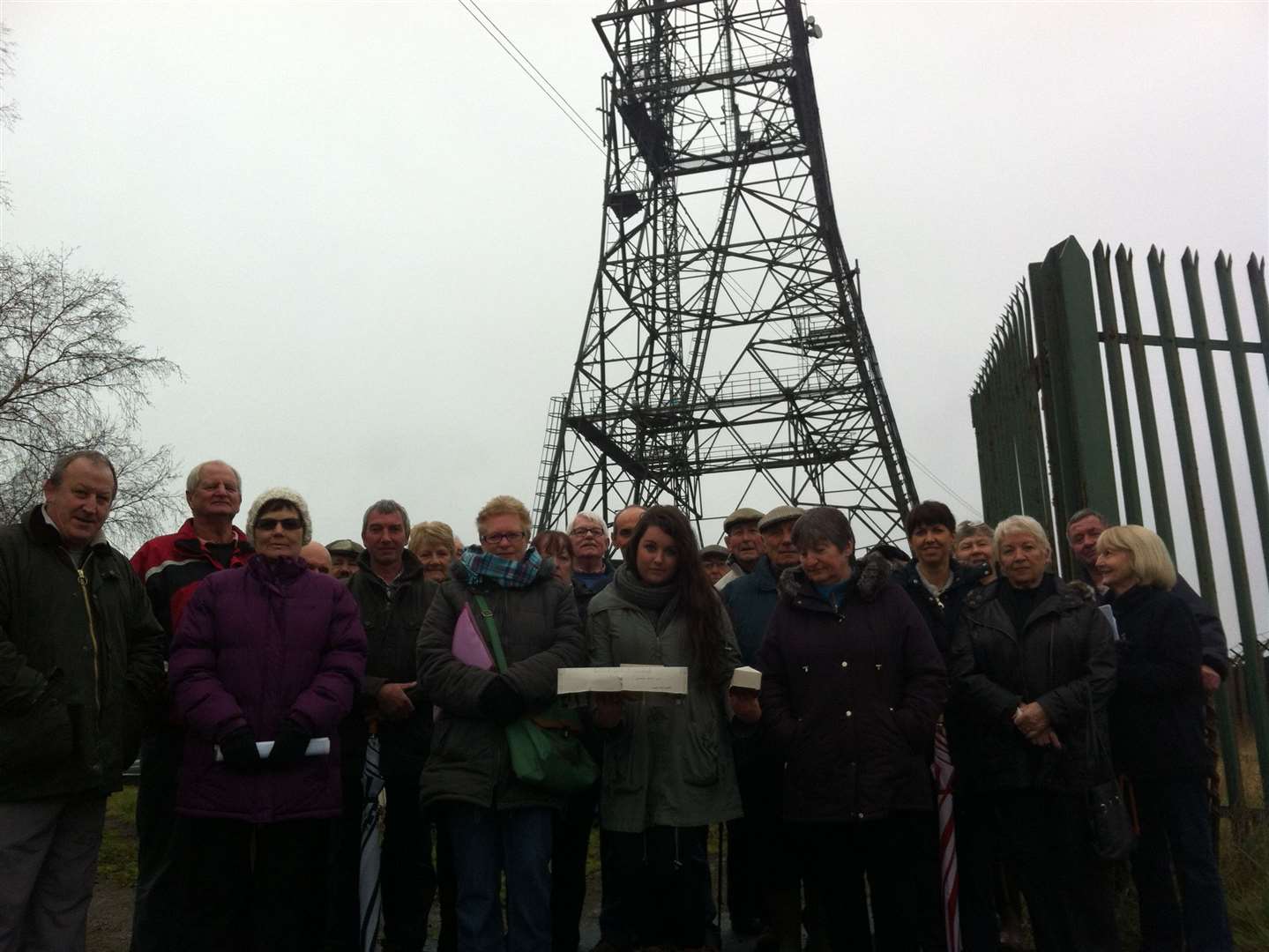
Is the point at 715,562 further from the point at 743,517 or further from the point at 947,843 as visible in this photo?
the point at 947,843

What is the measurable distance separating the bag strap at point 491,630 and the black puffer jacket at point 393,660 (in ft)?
1.44

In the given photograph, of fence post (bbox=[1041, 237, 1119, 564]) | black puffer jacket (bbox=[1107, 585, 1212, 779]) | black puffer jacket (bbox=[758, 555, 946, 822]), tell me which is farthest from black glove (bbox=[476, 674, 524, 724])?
fence post (bbox=[1041, 237, 1119, 564])

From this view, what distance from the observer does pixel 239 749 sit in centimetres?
353

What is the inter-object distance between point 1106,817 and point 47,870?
3.87 m

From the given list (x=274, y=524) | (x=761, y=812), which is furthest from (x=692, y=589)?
(x=274, y=524)

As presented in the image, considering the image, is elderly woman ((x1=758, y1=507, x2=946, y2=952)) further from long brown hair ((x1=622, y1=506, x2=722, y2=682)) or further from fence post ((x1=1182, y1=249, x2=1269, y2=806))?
fence post ((x1=1182, y1=249, x2=1269, y2=806))

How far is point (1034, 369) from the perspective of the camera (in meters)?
5.72

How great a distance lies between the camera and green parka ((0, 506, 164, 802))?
3.40 m

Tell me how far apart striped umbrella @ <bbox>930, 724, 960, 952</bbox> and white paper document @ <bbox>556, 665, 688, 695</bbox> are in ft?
4.55

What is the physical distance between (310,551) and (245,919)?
1.96 metres

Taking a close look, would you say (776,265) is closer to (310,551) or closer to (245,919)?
(310,551)

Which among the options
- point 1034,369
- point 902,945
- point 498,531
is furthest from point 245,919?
point 1034,369

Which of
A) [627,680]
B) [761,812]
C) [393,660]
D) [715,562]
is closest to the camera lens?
[627,680]

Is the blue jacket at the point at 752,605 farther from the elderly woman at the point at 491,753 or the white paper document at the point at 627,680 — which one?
the white paper document at the point at 627,680
